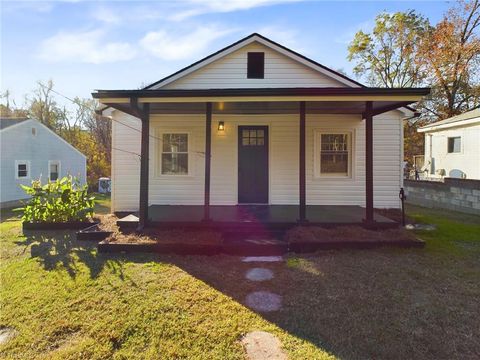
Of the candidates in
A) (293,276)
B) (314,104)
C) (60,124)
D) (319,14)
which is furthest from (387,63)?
(60,124)

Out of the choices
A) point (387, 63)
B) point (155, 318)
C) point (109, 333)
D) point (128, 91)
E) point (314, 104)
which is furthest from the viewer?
point (387, 63)

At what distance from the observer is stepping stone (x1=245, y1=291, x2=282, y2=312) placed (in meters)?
3.09

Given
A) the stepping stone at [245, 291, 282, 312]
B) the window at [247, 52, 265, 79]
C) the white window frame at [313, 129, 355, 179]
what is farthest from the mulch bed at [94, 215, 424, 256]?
the window at [247, 52, 265, 79]

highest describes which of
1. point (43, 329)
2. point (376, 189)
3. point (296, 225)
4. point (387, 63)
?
point (387, 63)

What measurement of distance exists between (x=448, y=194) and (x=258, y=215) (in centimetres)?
769

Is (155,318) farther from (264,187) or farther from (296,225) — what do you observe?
(264,187)

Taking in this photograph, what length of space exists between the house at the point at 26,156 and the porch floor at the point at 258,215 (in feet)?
26.0

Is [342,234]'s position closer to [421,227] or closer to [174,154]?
[421,227]

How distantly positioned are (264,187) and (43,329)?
5.84 meters

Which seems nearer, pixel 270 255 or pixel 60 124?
pixel 270 255

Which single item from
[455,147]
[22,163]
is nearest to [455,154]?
[455,147]

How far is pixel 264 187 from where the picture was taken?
7848 mm

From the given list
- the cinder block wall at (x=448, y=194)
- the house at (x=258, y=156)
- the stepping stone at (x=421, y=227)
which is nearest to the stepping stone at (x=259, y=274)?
the house at (x=258, y=156)

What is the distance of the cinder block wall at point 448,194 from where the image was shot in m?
8.80
